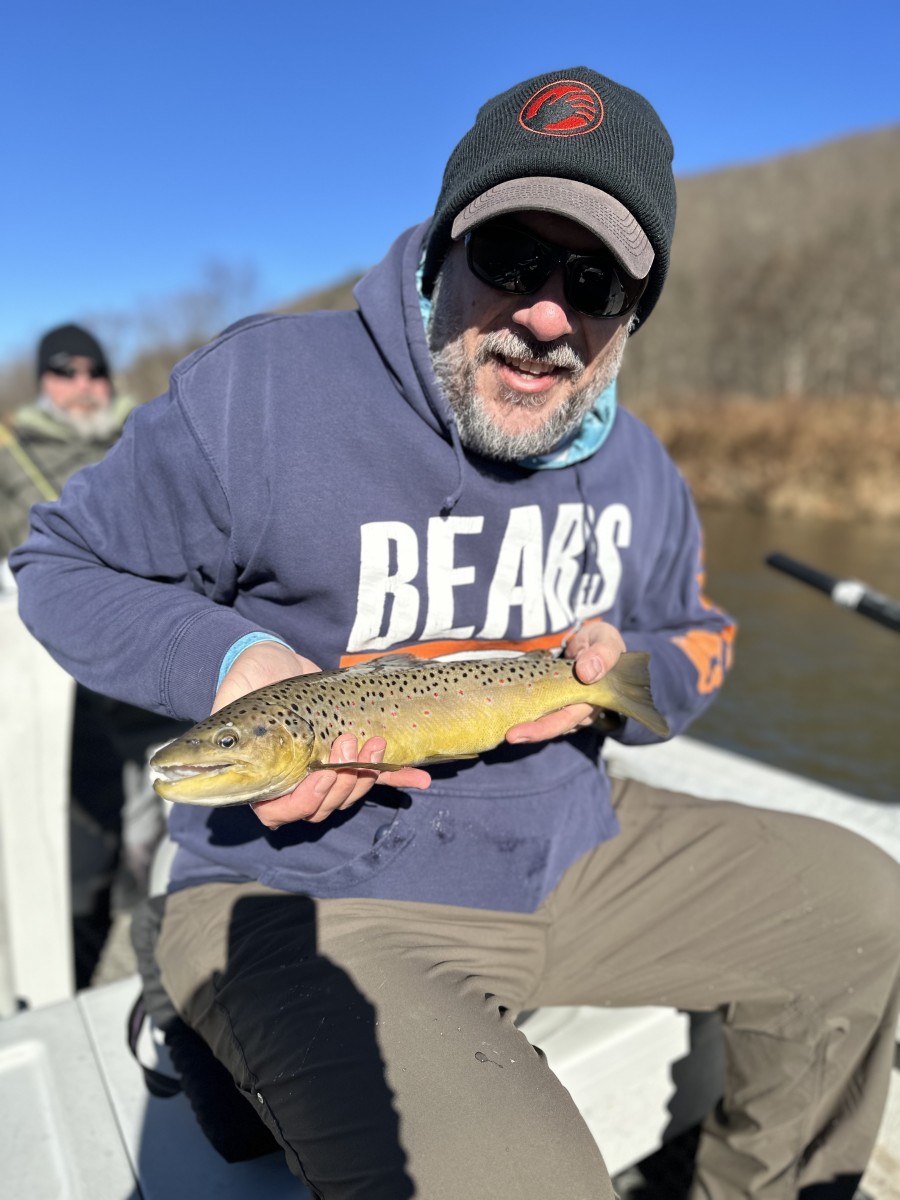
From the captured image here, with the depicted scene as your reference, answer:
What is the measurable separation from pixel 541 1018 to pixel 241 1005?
3.37 feet

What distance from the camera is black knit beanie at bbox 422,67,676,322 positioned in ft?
7.12

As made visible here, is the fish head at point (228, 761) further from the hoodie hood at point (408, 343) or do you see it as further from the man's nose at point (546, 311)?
the man's nose at point (546, 311)

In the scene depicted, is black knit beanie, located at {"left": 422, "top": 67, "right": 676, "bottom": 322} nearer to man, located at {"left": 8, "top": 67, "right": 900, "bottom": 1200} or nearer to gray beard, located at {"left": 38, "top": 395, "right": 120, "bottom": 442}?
man, located at {"left": 8, "top": 67, "right": 900, "bottom": 1200}

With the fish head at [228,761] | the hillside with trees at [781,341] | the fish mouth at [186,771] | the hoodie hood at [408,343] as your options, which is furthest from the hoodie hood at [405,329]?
the hillside with trees at [781,341]

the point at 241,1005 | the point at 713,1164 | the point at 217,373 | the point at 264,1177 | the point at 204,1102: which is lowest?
the point at 713,1164

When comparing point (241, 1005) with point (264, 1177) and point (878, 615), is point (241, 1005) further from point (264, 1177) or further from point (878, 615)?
point (878, 615)

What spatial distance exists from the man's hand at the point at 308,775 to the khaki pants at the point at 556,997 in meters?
0.33

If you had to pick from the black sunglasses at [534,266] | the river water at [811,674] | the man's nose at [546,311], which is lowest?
the river water at [811,674]

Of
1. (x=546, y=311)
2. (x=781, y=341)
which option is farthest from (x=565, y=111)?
(x=781, y=341)

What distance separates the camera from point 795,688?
11156 millimetres

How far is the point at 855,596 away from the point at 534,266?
3369 mm

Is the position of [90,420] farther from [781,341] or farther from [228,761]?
[781,341]

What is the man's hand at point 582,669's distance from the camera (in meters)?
2.39

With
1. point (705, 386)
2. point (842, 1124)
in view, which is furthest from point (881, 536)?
point (705, 386)
